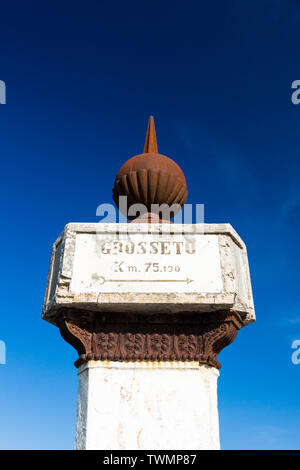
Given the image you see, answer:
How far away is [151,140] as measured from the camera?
6227 mm

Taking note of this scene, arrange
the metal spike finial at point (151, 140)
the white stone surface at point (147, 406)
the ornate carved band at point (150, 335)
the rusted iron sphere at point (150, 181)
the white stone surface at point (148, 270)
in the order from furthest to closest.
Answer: the metal spike finial at point (151, 140), the rusted iron sphere at point (150, 181), the ornate carved band at point (150, 335), the white stone surface at point (148, 270), the white stone surface at point (147, 406)

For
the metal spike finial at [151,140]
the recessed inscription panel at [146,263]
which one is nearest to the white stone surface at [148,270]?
the recessed inscription panel at [146,263]

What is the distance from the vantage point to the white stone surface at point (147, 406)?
13.6ft

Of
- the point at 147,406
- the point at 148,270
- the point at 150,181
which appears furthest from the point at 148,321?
the point at 150,181

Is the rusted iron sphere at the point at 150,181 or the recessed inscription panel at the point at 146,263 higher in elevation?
the rusted iron sphere at the point at 150,181

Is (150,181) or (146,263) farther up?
(150,181)

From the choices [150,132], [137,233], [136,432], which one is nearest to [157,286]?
[137,233]

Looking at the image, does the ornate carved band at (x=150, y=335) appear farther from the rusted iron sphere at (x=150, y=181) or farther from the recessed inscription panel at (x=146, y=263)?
the rusted iron sphere at (x=150, y=181)

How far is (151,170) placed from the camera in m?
5.46

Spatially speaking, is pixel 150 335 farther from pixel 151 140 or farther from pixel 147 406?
pixel 151 140

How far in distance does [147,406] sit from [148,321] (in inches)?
32.4

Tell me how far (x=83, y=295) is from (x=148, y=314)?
0.71 meters

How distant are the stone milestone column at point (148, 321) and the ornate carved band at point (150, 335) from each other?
10mm

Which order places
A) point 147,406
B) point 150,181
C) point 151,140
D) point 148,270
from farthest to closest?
point 151,140
point 150,181
point 148,270
point 147,406
